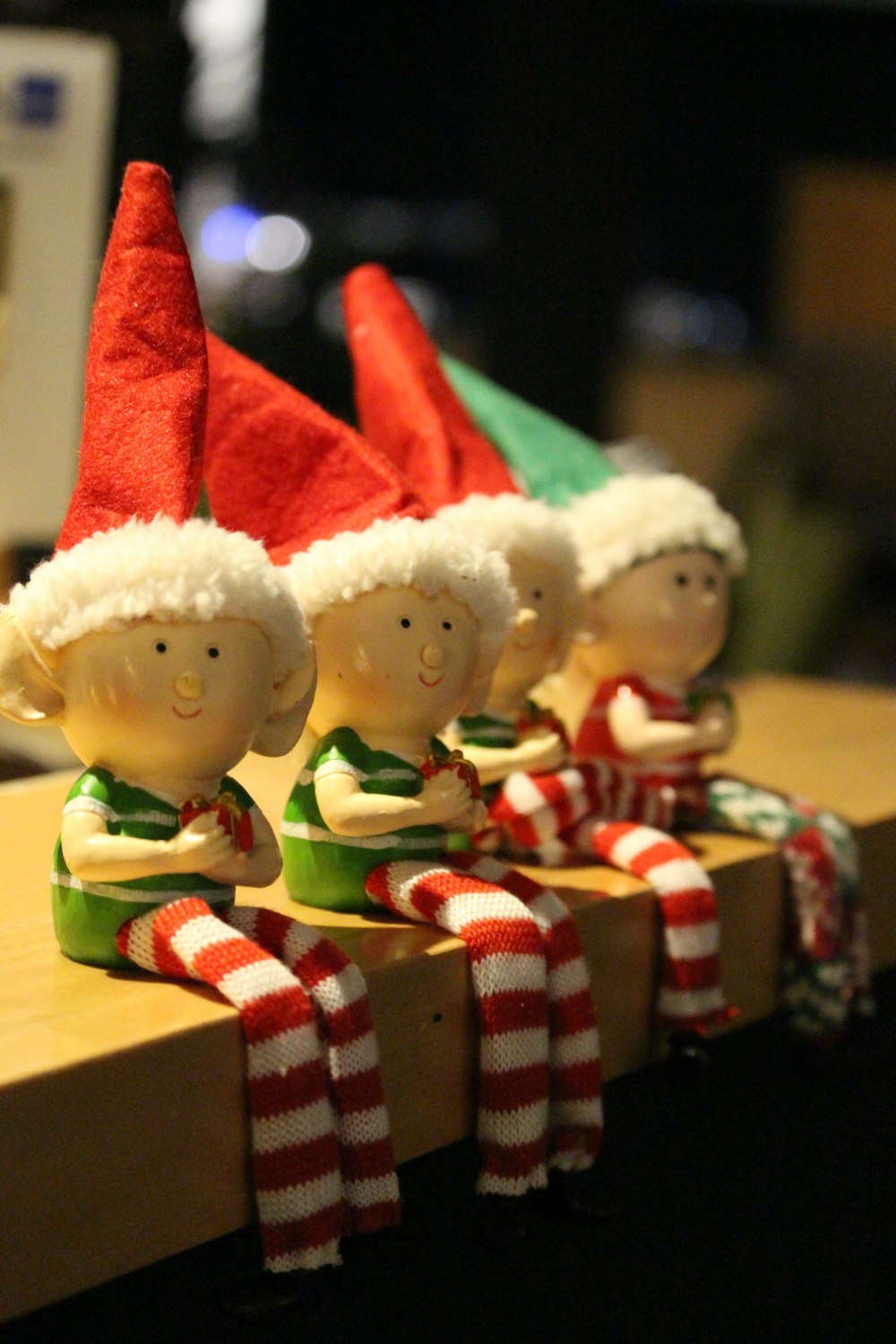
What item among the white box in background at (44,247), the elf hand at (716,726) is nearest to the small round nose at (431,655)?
the elf hand at (716,726)

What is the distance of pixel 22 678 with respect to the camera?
79 cm

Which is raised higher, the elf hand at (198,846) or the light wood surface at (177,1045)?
the elf hand at (198,846)

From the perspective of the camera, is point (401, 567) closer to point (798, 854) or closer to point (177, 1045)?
point (177, 1045)

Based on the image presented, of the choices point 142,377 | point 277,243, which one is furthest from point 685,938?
point 277,243

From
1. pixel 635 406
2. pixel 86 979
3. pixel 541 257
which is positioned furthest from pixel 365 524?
pixel 635 406

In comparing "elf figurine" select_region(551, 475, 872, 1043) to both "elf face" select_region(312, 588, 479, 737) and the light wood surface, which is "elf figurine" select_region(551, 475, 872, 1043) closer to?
the light wood surface

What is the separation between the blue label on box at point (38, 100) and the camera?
1.55 m

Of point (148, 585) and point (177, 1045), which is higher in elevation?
point (148, 585)

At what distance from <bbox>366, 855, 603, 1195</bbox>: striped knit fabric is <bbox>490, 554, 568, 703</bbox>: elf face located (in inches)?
6.7

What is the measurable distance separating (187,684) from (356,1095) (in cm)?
23

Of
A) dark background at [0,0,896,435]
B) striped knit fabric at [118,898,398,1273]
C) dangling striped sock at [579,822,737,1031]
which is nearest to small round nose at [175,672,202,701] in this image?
striped knit fabric at [118,898,398,1273]

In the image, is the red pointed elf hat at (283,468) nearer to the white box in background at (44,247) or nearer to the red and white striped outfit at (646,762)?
the red and white striped outfit at (646,762)

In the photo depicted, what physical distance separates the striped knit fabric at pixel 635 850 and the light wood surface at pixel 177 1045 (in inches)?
0.7

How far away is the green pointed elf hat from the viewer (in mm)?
1183
